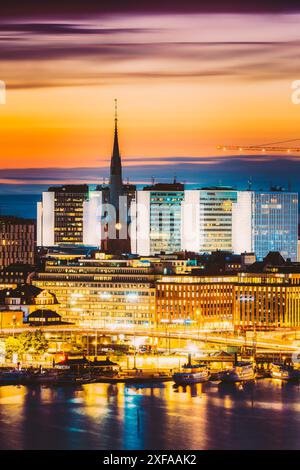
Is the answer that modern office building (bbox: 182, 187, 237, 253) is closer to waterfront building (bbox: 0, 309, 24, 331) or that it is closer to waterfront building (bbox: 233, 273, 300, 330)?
waterfront building (bbox: 233, 273, 300, 330)

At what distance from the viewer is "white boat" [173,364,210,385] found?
44531 millimetres

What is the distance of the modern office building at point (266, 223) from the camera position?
76.9 meters

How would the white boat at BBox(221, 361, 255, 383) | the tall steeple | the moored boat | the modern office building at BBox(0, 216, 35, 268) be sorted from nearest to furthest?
the moored boat, the white boat at BBox(221, 361, 255, 383), the tall steeple, the modern office building at BBox(0, 216, 35, 268)

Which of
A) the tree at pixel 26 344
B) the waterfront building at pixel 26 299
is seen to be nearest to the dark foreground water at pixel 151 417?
the tree at pixel 26 344

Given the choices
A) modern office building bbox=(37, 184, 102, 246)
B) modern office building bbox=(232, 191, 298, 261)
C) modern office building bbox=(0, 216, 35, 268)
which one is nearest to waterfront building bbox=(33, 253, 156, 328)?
modern office building bbox=(0, 216, 35, 268)

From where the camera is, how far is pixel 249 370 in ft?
150

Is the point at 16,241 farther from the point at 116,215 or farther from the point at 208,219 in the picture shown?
the point at 208,219

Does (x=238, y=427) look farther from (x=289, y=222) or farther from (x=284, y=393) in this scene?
(x=289, y=222)

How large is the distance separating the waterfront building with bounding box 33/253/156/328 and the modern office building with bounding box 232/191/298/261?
19758 mm

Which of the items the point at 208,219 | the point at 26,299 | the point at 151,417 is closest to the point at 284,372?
the point at 151,417

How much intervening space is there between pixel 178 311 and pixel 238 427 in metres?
17.1

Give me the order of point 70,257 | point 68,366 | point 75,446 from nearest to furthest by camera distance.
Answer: point 75,446 → point 68,366 → point 70,257

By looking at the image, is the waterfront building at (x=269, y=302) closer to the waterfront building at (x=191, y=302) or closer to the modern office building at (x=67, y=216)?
the waterfront building at (x=191, y=302)

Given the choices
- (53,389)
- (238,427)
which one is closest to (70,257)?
(53,389)
